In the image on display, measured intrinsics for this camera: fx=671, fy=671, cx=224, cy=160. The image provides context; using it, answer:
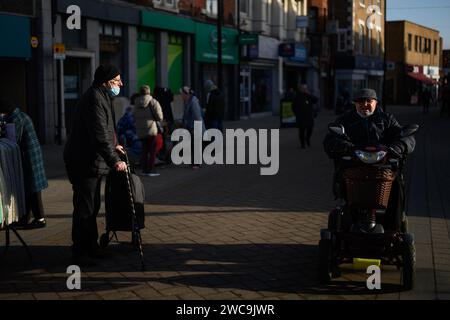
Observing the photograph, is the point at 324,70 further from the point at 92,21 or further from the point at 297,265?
the point at 297,265

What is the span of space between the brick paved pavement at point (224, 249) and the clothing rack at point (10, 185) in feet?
1.53

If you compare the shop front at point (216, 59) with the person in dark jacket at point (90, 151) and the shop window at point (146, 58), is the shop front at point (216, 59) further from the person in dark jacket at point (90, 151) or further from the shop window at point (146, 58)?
the person in dark jacket at point (90, 151)

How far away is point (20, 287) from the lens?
548 cm

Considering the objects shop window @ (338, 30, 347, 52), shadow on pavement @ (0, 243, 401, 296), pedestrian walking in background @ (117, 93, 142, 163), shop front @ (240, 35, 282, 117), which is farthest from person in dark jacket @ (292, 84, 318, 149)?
shop window @ (338, 30, 347, 52)

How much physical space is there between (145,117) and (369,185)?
7.44 meters

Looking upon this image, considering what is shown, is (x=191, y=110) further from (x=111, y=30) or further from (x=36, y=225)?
(x=111, y=30)

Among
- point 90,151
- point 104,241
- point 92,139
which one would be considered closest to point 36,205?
point 104,241

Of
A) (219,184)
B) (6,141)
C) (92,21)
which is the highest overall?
(92,21)

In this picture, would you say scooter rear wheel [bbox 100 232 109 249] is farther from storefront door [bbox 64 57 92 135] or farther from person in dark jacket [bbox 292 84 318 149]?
storefront door [bbox 64 57 92 135]

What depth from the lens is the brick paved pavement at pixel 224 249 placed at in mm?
5406

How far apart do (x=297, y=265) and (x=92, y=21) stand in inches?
609

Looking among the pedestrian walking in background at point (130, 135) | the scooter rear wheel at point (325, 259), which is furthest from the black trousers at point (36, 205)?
the pedestrian walking in background at point (130, 135)

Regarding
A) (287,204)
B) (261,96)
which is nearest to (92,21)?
(287,204)

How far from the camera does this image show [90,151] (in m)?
6.11
